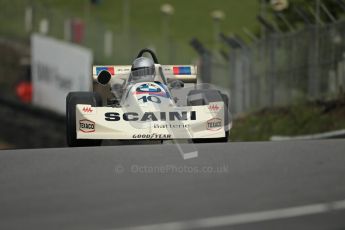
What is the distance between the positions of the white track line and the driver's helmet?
25.1 ft

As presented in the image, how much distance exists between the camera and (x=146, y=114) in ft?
41.7

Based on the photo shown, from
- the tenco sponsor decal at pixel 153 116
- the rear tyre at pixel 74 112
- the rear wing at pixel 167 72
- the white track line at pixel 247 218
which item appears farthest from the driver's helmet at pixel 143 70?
the white track line at pixel 247 218

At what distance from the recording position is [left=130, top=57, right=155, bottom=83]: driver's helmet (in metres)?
14.1

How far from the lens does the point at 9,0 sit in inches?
1902

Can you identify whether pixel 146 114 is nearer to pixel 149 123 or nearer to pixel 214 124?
pixel 149 123

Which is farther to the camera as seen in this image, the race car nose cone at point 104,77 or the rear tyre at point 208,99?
the race car nose cone at point 104,77

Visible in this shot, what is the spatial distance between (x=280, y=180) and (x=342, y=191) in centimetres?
66

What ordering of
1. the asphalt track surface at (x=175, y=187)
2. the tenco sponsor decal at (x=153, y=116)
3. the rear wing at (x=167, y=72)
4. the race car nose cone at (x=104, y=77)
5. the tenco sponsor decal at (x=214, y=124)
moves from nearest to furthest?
1. the asphalt track surface at (x=175, y=187)
2. the tenco sponsor decal at (x=153, y=116)
3. the tenco sponsor decal at (x=214, y=124)
4. the race car nose cone at (x=104, y=77)
5. the rear wing at (x=167, y=72)

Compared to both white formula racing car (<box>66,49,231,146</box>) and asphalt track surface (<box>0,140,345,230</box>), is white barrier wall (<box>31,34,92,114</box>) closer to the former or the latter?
white formula racing car (<box>66,49,231,146</box>)

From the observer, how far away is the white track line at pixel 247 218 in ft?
19.0

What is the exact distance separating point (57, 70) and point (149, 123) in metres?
28.7

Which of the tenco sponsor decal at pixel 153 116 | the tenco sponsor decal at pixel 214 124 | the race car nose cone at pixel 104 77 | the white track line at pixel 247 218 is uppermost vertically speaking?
the race car nose cone at pixel 104 77

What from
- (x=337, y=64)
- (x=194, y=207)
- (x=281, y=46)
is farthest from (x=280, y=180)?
(x=281, y=46)

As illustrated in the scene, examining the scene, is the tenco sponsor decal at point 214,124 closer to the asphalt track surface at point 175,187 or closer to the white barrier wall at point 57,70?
the asphalt track surface at point 175,187
